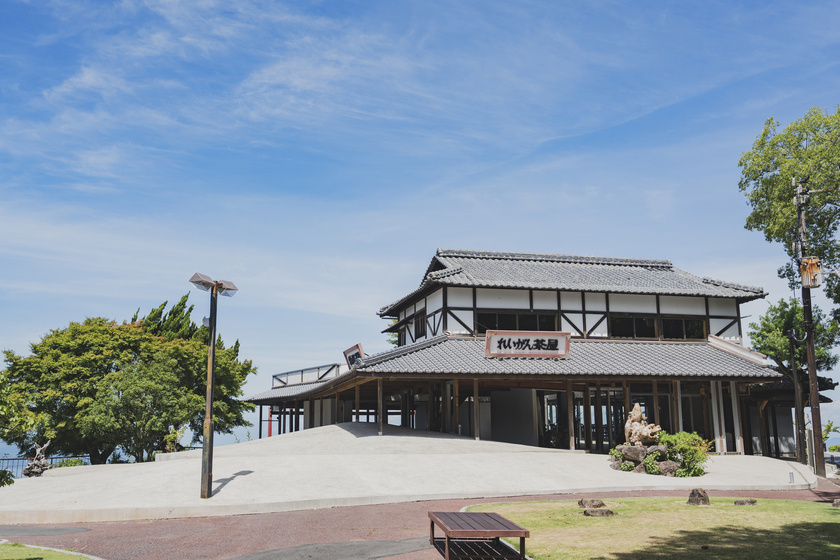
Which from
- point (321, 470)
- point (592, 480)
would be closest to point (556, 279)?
point (592, 480)

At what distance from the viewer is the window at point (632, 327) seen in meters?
29.1

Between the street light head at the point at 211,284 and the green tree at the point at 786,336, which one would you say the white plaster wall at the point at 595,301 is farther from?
the street light head at the point at 211,284

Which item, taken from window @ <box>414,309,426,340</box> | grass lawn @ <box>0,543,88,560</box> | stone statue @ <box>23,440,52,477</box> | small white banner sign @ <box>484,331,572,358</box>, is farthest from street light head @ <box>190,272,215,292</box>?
window @ <box>414,309,426,340</box>

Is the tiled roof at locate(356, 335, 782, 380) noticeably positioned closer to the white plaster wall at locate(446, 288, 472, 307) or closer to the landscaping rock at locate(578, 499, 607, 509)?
the white plaster wall at locate(446, 288, 472, 307)

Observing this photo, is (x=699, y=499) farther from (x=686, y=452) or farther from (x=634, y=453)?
(x=634, y=453)

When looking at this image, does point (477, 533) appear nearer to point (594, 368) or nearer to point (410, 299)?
point (594, 368)

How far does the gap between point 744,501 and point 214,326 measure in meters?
11.6

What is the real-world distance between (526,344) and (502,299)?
9.74ft

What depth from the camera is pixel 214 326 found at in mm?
15312

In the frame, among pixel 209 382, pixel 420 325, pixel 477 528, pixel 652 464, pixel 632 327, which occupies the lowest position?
pixel 652 464

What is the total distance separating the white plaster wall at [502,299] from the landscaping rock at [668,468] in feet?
33.3

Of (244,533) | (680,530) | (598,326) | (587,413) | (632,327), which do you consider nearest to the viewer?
(680,530)

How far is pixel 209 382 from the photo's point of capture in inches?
592

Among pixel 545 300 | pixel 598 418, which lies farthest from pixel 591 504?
pixel 545 300
